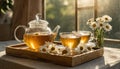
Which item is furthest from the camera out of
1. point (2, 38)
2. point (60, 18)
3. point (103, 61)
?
point (60, 18)

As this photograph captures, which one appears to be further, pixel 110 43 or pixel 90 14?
pixel 90 14

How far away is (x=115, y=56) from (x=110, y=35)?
5.37ft

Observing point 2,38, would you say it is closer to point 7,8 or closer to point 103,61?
point 7,8

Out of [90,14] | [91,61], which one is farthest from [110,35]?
[91,61]

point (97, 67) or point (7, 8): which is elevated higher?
point (7, 8)

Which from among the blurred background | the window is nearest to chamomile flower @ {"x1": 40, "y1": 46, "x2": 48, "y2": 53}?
the blurred background

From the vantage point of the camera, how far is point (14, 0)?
2.84 m

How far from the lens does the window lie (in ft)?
8.75

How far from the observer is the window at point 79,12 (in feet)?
8.75

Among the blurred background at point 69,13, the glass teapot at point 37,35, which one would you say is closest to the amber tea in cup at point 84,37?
the glass teapot at point 37,35

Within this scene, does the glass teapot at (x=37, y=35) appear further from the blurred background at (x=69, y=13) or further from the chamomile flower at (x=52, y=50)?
the blurred background at (x=69, y=13)

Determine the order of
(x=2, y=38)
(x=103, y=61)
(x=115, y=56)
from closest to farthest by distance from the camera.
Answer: (x=103, y=61) → (x=115, y=56) → (x=2, y=38)

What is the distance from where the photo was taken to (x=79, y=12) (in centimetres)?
293

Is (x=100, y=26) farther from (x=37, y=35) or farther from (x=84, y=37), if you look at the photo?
(x=37, y=35)
